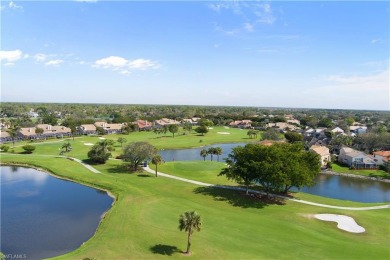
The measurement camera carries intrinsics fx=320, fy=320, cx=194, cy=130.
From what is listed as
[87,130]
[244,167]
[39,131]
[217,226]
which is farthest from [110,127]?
[217,226]

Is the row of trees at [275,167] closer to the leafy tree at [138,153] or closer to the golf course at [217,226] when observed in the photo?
the golf course at [217,226]

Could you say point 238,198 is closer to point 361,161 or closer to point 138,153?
point 138,153

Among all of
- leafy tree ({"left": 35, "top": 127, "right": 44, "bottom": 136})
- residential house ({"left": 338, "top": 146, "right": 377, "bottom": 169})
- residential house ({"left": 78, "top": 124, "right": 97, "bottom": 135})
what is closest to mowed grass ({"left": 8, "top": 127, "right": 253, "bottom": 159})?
leafy tree ({"left": 35, "top": 127, "right": 44, "bottom": 136})

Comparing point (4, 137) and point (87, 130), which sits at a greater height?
point (87, 130)

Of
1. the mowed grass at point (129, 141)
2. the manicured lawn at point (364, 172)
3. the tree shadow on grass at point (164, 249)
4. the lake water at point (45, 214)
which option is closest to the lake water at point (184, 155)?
the mowed grass at point (129, 141)

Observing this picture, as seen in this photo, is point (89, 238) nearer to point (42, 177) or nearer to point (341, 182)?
point (42, 177)

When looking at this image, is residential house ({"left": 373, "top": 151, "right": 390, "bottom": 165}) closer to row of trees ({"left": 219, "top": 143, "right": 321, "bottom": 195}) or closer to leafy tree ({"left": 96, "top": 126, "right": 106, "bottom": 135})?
row of trees ({"left": 219, "top": 143, "right": 321, "bottom": 195})

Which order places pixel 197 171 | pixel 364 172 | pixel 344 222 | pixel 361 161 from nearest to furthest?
1. pixel 344 222
2. pixel 197 171
3. pixel 364 172
4. pixel 361 161
